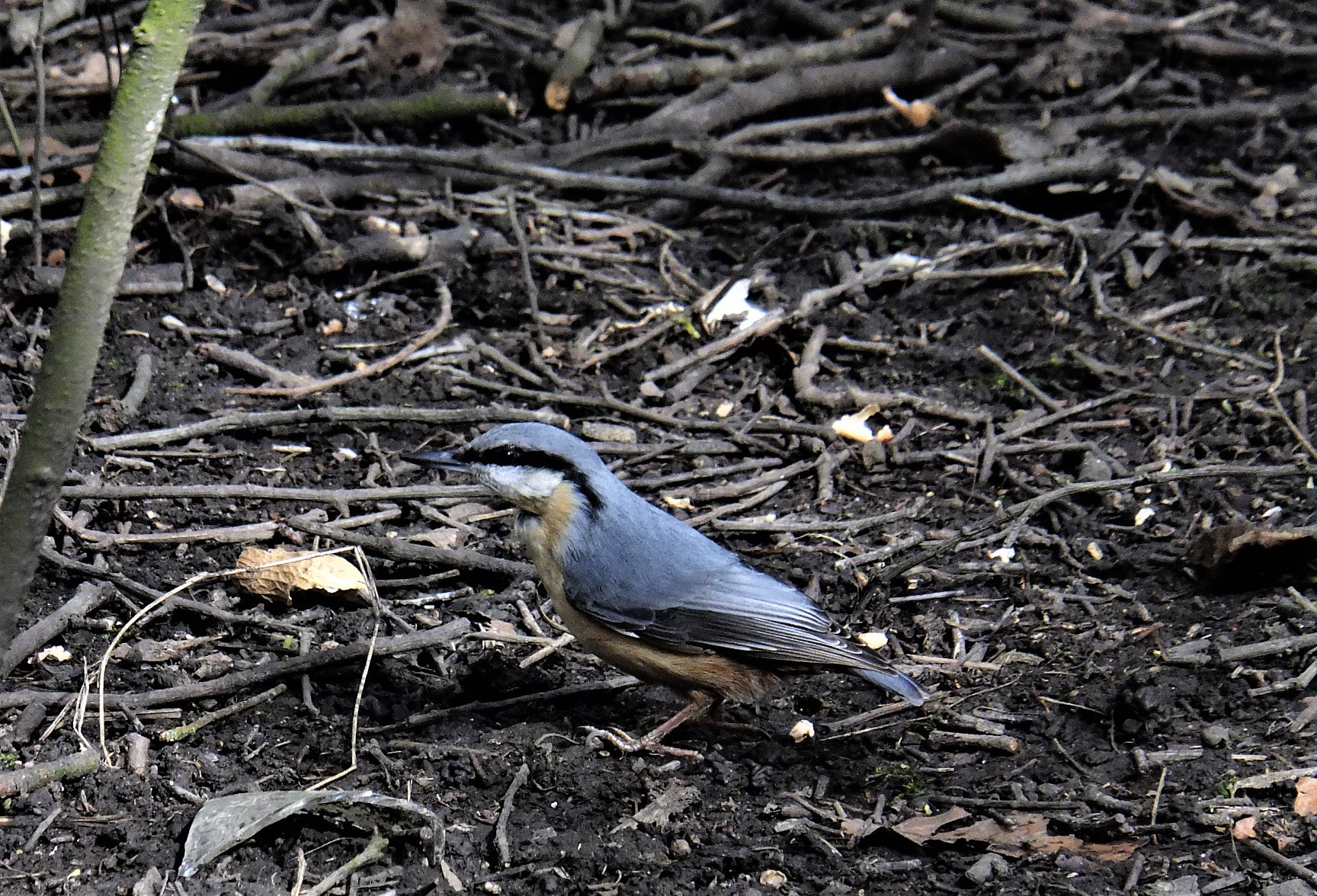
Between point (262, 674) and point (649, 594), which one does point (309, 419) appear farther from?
point (649, 594)

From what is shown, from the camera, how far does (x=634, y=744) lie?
3912 millimetres

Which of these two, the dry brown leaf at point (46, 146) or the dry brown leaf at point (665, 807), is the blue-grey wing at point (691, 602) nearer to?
the dry brown leaf at point (665, 807)

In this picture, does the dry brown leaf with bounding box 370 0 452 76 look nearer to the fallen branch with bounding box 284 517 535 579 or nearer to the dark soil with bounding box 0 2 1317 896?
the dark soil with bounding box 0 2 1317 896

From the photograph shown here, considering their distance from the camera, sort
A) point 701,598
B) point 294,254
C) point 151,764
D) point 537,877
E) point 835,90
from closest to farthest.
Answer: point 537,877, point 151,764, point 701,598, point 294,254, point 835,90

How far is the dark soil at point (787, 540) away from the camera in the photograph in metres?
3.36

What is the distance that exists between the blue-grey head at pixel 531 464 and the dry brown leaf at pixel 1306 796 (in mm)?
2026

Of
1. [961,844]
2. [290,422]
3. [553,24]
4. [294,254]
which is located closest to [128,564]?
[290,422]

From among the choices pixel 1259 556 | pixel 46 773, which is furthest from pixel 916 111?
pixel 46 773

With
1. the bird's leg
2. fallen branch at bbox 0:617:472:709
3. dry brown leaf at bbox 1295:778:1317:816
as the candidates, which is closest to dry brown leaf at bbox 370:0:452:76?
fallen branch at bbox 0:617:472:709

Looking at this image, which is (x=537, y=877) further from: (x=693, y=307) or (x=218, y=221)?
(x=218, y=221)

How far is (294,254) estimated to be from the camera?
20.4ft

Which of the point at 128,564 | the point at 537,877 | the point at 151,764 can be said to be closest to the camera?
Answer: the point at 537,877

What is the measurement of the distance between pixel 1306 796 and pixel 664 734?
1.72 meters

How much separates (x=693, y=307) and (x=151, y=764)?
342 cm
